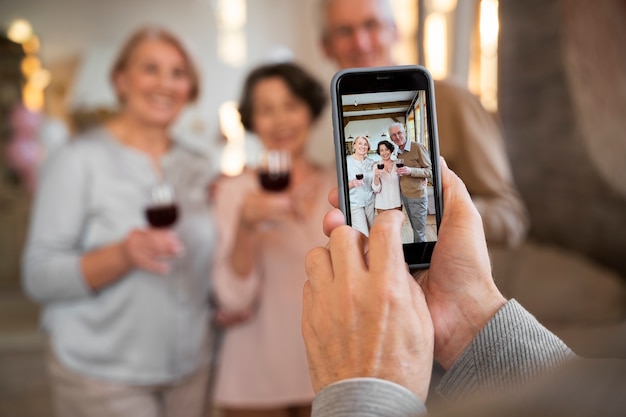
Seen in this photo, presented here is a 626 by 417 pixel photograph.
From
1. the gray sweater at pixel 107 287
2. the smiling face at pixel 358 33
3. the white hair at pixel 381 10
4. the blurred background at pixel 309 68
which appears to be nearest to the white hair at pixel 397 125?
the smiling face at pixel 358 33

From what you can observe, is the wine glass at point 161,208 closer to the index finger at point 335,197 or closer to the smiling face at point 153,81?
the smiling face at point 153,81

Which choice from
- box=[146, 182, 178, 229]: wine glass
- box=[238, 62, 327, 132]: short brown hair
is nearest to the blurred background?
box=[238, 62, 327, 132]: short brown hair

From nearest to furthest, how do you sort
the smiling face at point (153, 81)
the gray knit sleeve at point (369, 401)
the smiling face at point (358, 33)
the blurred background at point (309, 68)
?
the gray knit sleeve at point (369, 401)
the smiling face at point (358, 33)
the smiling face at point (153, 81)
the blurred background at point (309, 68)

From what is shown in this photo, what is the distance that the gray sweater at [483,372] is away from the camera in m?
0.23

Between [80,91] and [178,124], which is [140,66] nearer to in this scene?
[178,124]

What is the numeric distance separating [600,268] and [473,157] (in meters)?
0.98

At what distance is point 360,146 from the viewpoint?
0.77 ft

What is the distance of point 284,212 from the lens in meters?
0.72

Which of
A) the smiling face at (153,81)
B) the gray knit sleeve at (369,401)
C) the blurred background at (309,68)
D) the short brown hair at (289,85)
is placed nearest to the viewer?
the gray knit sleeve at (369,401)

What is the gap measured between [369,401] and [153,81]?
65 cm

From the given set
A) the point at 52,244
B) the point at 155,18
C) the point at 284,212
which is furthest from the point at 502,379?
the point at 155,18

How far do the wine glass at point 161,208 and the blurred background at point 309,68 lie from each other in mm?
139

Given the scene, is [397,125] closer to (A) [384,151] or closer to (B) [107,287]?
(A) [384,151]

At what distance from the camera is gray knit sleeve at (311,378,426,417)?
0.22m
